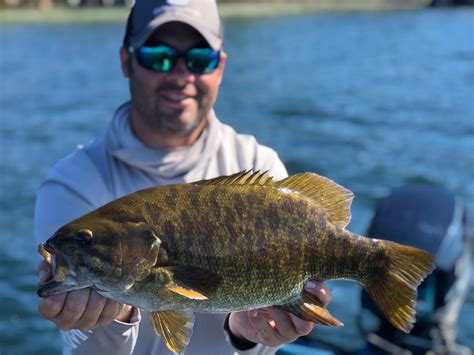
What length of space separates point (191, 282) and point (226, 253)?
0.17m

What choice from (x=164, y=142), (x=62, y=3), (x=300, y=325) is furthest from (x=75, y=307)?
(x=62, y=3)

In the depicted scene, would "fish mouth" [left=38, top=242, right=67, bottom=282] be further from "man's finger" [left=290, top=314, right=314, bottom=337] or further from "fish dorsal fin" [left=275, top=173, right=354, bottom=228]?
"man's finger" [left=290, top=314, right=314, bottom=337]

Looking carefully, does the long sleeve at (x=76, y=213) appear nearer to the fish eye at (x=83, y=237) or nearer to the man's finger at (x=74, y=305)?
the man's finger at (x=74, y=305)

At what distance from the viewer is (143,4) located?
3.78m

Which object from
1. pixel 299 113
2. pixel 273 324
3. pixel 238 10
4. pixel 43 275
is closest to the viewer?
pixel 43 275

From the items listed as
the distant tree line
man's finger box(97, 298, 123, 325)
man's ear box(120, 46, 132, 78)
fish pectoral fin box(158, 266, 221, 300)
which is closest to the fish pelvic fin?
fish pectoral fin box(158, 266, 221, 300)

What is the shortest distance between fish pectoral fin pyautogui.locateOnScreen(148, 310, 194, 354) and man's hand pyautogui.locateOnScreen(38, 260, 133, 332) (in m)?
0.20

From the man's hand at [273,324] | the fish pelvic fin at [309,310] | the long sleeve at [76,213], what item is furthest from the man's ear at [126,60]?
the fish pelvic fin at [309,310]

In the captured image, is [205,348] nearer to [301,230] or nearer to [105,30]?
[301,230]

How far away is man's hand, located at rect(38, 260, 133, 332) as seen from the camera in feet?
8.35

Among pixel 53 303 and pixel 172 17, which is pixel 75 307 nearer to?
pixel 53 303

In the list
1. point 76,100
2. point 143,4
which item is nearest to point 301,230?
point 143,4

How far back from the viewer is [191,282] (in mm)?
2361

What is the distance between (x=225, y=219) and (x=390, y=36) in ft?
121
